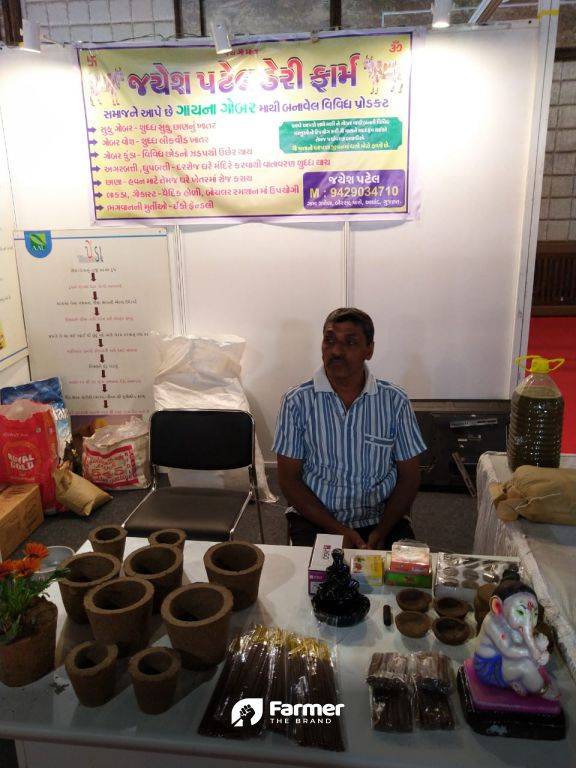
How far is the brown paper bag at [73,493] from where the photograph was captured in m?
3.21

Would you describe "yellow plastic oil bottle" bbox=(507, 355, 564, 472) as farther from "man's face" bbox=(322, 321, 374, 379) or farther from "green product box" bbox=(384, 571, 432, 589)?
"green product box" bbox=(384, 571, 432, 589)

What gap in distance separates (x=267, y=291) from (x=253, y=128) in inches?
36.2

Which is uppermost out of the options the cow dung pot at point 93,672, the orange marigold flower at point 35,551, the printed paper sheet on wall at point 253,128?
the printed paper sheet on wall at point 253,128

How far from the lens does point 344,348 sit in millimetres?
1947

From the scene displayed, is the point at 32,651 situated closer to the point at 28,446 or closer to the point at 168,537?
the point at 168,537

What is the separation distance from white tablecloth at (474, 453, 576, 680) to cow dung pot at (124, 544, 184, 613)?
2.75ft

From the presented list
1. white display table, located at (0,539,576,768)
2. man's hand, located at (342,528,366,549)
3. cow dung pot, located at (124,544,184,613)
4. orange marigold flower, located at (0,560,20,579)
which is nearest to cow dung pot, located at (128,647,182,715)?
white display table, located at (0,539,576,768)

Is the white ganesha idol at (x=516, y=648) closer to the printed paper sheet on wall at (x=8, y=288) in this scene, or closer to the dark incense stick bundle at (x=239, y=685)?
the dark incense stick bundle at (x=239, y=685)

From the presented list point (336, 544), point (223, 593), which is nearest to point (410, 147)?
point (336, 544)

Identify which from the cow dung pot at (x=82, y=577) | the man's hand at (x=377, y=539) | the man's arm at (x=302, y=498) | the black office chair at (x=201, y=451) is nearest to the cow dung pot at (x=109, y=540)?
the cow dung pot at (x=82, y=577)

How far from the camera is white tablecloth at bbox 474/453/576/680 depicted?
4.20 ft

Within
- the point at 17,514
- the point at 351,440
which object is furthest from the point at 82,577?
the point at 17,514

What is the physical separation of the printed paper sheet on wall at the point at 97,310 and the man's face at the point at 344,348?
1896 millimetres

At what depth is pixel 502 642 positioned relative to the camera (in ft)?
3.38
